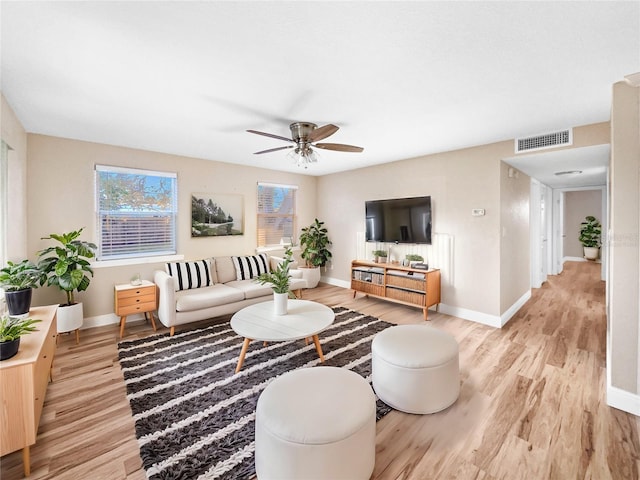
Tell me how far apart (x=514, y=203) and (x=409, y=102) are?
2.77 m

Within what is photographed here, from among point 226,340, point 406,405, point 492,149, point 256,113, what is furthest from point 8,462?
point 492,149

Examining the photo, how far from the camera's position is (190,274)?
4.19m

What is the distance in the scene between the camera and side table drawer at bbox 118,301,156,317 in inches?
141

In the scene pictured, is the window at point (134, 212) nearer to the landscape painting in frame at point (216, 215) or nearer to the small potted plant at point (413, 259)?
the landscape painting in frame at point (216, 215)

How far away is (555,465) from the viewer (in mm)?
1646

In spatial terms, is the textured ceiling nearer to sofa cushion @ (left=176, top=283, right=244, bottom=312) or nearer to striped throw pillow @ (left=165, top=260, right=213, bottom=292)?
striped throw pillow @ (left=165, top=260, right=213, bottom=292)

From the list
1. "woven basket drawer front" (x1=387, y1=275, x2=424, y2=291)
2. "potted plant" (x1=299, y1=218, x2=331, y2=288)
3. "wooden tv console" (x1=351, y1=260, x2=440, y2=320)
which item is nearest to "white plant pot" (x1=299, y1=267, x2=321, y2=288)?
"potted plant" (x1=299, y1=218, x2=331, y2=288)

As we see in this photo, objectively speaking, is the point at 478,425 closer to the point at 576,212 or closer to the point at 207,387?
the point at 207,387

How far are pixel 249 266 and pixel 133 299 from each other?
171cm

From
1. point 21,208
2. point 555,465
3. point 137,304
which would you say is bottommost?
point 555,465

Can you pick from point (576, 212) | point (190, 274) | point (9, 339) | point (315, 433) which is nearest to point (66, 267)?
point (190, 274)

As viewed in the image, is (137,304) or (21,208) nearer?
(21,208)

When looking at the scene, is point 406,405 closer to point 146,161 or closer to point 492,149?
point 492,149

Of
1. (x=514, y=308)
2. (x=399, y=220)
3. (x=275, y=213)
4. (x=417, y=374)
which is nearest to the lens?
(x=417, y=374)
